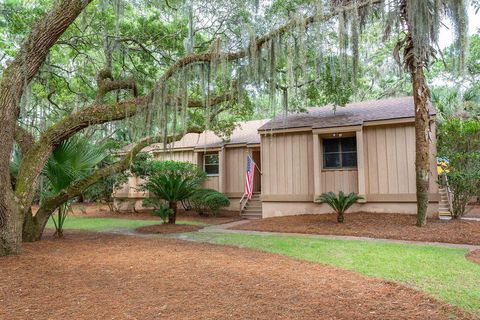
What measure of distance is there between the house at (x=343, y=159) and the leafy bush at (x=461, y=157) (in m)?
0.45

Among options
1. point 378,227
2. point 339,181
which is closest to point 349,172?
point 339,181

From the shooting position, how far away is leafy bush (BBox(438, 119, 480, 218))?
9055 millimetres

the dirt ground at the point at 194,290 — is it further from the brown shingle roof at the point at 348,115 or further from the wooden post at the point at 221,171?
the wooden post at the point at 221,171

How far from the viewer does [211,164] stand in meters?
15.6

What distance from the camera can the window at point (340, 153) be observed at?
11102 mm

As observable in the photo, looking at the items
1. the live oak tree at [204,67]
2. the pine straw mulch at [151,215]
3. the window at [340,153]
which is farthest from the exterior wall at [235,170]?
the live oak tree at [204,67]

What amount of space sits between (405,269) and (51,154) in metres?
6.49

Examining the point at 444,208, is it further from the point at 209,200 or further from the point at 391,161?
the point at 209,200

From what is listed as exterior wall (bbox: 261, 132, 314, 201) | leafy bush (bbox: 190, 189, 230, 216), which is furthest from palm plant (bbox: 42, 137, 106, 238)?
exterior wall (bbox: 261, 132, 314, 201)

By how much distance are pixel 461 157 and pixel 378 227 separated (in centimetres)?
315

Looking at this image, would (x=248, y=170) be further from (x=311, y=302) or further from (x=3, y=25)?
(x=311, y=302)

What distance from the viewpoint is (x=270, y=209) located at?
1174 cm

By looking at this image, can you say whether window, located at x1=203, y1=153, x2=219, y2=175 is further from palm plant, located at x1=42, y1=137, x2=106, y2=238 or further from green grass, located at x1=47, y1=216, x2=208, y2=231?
palm plant, located at x1=42, y1=137, x2=106, y2=238

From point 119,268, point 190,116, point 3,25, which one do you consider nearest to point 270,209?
point 190,116
